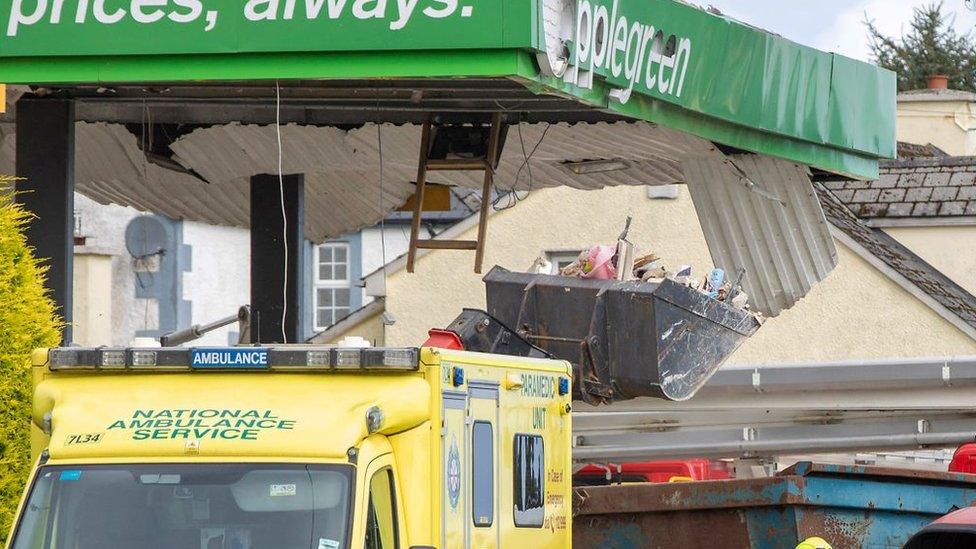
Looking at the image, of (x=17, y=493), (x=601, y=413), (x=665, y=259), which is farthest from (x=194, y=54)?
(x=665, y=259)

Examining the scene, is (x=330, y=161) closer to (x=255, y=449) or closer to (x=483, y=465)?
(x=483, y=465)

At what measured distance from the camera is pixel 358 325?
30438 mm

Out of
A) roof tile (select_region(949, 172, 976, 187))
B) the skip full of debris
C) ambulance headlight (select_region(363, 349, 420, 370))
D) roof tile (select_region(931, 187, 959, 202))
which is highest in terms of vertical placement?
roof tile (select_region(949, 172, 976, 187))

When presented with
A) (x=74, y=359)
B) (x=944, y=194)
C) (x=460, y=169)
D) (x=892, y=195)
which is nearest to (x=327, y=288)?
(x=892, y=195)

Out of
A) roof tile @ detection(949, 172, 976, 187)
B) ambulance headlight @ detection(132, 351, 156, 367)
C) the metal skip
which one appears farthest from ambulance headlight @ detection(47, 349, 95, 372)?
roof tile @ detection(949, 172, 976, 187)

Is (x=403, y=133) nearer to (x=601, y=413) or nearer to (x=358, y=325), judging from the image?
(x=601, y=413)

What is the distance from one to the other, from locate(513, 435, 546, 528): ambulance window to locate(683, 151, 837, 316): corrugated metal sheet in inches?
224

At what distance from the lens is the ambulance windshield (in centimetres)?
844

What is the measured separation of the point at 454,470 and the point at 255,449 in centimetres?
111

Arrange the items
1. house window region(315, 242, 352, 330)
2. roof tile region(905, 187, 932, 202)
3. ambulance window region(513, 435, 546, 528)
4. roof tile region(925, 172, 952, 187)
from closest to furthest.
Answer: ambulance window region(513, 435, 546, 528)
roof tile region(925, 172, 952, 187)
roof tile region(905, 187, 932, 202)
house window region(315, 242, 352, 330)

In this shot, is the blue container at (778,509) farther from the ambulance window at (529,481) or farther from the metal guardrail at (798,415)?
the metal guardrail at (798,415)

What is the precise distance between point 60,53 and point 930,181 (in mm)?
18567

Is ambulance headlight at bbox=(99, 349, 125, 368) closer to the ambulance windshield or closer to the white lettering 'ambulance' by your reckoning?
the white lettering 'ambulance'

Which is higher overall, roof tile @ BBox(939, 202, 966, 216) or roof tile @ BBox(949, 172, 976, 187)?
roof tile @ BBox(949, 172, 976, 187)
